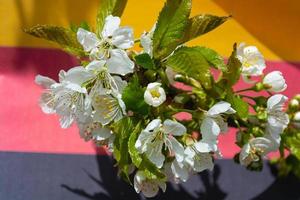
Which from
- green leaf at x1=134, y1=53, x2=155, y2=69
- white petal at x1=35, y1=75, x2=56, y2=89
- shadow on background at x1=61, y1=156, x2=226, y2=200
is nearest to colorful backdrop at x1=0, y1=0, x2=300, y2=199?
shadow on background at x1=61, y1=156, x2=226, y2=200

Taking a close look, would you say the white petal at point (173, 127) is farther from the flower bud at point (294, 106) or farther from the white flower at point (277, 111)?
the flower bud at point (294, 106)

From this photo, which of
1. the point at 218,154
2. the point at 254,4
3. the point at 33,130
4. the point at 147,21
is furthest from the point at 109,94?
the point at 254,4

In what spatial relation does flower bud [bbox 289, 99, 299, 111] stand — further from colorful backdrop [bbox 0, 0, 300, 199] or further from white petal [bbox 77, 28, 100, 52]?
white petal [bbox 77, 28, 100, 52]

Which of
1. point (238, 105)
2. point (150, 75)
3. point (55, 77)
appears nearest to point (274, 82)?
point (238, 105)

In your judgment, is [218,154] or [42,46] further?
[42,46]

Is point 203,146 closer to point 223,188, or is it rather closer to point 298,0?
point 223,188
